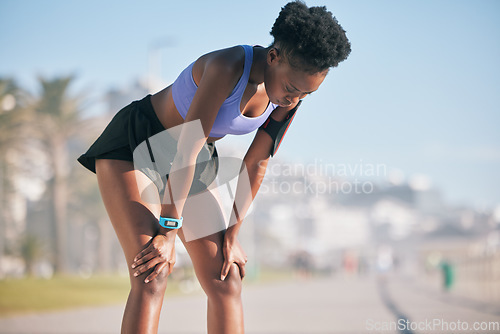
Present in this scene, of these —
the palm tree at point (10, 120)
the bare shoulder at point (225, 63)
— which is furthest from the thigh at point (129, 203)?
the palm tree at point (10, 120)

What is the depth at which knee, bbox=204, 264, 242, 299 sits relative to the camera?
231 cm

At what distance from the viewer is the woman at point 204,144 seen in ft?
6.57

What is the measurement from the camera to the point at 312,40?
1.93m

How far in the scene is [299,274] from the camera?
2530 cm

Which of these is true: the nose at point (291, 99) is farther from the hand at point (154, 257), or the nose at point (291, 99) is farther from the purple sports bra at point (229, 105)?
the hand at point (154, 257)

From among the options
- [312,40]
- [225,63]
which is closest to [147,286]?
[225,63]

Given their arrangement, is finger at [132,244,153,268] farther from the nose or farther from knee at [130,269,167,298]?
the nose

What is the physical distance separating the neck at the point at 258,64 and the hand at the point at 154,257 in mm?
646

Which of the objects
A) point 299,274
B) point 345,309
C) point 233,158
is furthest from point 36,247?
point 233,158

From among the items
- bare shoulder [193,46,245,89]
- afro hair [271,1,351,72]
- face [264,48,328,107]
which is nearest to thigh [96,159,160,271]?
bare shoulder [193,46,245,89]

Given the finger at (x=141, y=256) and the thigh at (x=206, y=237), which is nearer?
the finger at (x=141, y=256)

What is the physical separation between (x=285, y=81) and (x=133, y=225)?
2.39ft

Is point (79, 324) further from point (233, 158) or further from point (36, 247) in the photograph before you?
point (36, 247)

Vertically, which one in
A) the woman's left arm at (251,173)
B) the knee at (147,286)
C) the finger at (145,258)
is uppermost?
the woman's left arm at (251,173)
